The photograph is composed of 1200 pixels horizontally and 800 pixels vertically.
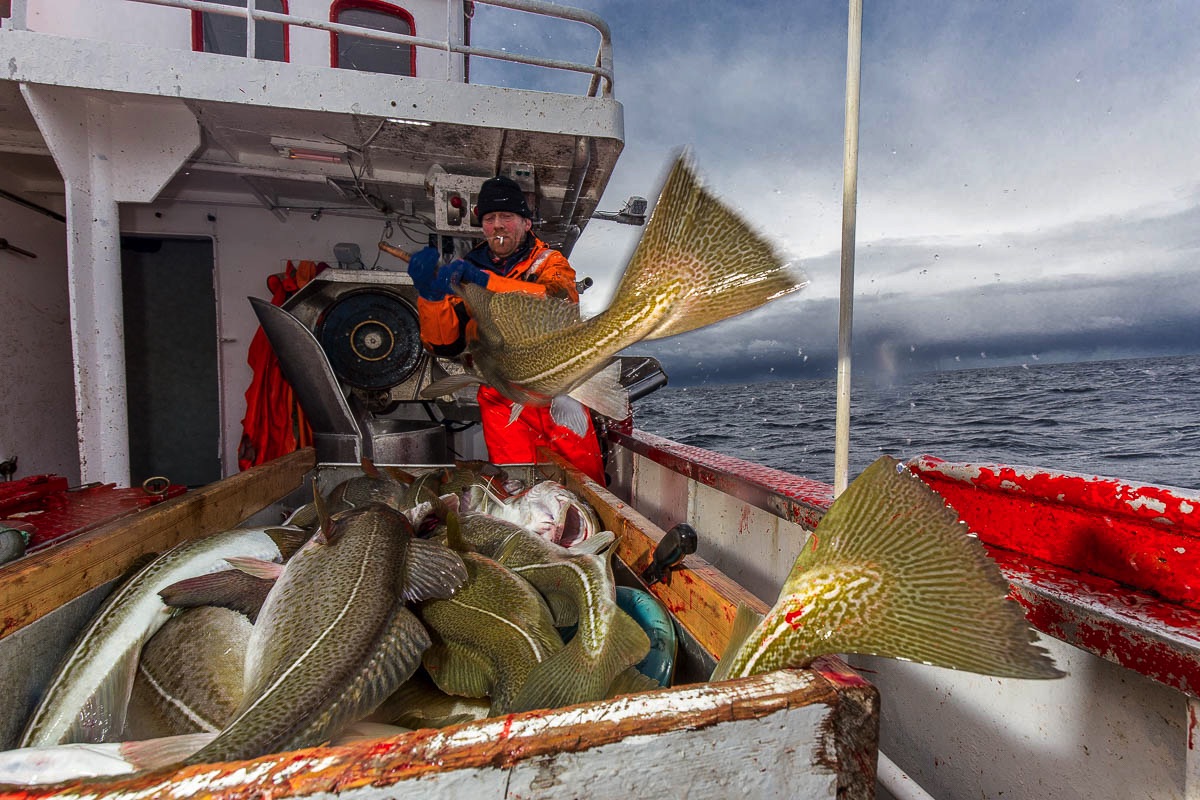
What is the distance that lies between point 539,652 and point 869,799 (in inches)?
30.0

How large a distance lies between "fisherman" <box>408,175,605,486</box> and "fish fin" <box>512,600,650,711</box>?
1.18 m

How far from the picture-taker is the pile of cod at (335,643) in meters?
1.09

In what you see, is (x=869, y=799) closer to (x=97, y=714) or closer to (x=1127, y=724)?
(x=1127, y=724)

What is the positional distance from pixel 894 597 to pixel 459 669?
0.97 meters

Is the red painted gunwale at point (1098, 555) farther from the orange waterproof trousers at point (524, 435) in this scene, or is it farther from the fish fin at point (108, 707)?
the orange waterproof trousers at point (524, 435)

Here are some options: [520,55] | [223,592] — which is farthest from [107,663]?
[520,55]

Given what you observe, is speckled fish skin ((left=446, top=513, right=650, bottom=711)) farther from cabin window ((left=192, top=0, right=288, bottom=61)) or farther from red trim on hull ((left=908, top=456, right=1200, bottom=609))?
cabin window ((left=192, top=0, right=288, bottom=61))

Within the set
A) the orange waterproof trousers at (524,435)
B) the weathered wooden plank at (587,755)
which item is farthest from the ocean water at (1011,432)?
the weathered wooden plank at (587,755)

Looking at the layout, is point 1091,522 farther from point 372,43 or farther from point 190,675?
point 372,43

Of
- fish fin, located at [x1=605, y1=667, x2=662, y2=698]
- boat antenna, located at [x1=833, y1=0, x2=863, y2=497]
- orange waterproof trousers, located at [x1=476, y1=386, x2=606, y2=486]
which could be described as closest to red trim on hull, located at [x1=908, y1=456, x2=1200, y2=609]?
boat antenna, located at [x1=833, y1=0, x2=863, y2=497]

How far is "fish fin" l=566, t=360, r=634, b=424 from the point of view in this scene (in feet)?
5.99

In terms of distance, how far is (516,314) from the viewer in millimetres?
1931

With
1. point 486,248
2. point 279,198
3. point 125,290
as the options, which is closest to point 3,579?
point 486,248

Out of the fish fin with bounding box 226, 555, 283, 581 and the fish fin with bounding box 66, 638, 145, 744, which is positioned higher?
the fish fin with bounding box 226, 555, 283, 581
